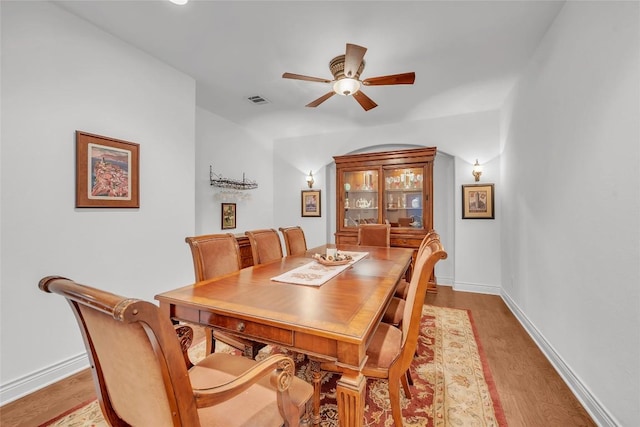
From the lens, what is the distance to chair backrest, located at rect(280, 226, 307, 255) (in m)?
2.93

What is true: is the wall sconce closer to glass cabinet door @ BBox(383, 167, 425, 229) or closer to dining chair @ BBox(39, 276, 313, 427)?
glass cabinet door @ BBox(383, 167, 425, 229)

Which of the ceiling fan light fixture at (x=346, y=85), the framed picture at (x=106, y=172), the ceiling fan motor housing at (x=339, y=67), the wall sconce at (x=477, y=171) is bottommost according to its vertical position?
the framed picture at (x=106, y=172)

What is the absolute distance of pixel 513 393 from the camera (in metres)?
1.81

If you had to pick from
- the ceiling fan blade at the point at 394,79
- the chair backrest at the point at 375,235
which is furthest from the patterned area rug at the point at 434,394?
the ceiling fan blade at the point at 394,79

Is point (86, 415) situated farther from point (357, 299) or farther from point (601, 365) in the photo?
point (601, 365)

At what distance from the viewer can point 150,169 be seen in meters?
2.66

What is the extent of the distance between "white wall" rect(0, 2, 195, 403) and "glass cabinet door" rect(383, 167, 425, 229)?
3244 mm

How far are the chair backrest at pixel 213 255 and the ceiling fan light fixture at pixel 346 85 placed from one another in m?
1.53

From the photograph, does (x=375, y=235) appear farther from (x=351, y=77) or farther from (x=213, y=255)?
(x=213, y=255)

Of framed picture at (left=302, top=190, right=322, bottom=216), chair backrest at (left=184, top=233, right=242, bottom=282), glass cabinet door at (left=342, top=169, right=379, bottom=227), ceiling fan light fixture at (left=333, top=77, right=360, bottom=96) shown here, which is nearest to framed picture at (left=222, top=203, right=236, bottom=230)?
framed picture at (left=302, top=190, right=322, bottom=216)

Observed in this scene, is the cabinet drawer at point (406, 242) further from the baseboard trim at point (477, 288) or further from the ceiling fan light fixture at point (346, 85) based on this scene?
the ceiling fan light fixture at point (346, 85)

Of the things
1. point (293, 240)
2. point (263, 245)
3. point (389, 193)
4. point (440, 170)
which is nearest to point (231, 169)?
point (293, 240)

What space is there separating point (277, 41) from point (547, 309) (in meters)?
3.22

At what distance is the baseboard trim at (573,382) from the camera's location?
151 cm
